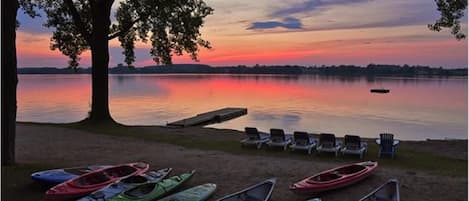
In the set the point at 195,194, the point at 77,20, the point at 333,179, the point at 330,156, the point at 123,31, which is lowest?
the point at 330,156

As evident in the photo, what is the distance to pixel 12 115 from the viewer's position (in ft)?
36.8

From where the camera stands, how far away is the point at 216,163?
42.8 feet

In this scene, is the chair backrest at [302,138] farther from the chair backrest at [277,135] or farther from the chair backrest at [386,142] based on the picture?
the chair backrest at [386,142]

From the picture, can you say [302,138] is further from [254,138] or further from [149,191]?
[149,191]

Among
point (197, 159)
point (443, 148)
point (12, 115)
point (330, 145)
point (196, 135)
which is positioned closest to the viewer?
point (12, 115)

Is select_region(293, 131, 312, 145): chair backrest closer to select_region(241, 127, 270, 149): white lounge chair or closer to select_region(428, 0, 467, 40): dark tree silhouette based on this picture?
select_region(241, 127, 270, 149): white lounge chair

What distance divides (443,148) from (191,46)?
13.6 meters

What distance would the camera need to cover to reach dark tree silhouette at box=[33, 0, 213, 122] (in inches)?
848

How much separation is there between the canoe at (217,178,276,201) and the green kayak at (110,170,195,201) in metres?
1.55

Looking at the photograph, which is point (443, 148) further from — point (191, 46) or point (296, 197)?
point (191, 46)

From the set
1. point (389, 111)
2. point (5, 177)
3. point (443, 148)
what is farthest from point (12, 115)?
point (389, 111)

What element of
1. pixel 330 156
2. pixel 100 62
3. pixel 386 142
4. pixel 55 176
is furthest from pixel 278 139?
pixel 100 62

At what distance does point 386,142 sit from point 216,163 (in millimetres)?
6076

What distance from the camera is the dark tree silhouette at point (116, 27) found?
21531 millimetres
